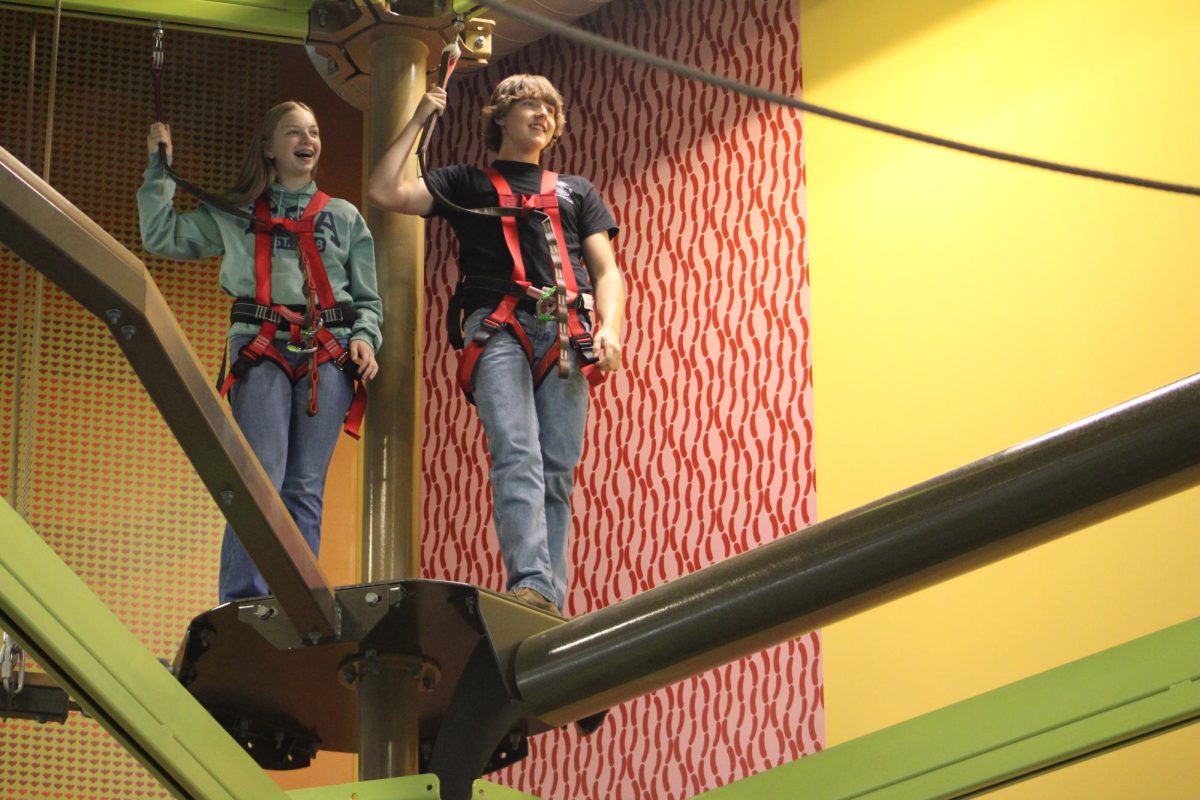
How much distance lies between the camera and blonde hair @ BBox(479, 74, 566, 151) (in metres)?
4.36

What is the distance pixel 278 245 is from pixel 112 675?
2.20m

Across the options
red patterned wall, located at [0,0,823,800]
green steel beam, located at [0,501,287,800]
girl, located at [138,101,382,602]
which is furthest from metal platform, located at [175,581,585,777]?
red patterned wall, located at [0,0,823,800]

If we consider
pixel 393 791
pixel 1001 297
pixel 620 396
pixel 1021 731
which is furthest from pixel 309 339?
pixel 620 396

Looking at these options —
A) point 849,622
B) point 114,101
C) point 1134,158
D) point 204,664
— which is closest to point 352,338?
point 204,664

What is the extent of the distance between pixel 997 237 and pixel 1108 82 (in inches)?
24.3

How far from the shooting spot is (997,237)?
5641 mm

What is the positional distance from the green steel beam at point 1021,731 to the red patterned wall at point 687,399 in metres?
3.74

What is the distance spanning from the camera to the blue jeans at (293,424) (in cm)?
396

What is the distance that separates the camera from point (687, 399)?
6.45m

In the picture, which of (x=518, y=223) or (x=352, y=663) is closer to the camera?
(x=352, y=663)

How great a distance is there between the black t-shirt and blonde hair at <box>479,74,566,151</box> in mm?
117

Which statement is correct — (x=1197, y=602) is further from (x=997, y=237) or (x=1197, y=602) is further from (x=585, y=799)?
(x=585, y=799)

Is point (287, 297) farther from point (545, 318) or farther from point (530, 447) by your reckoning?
point (530, 447)

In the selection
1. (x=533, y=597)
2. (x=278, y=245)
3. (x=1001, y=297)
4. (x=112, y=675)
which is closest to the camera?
(x=112, y=675)
